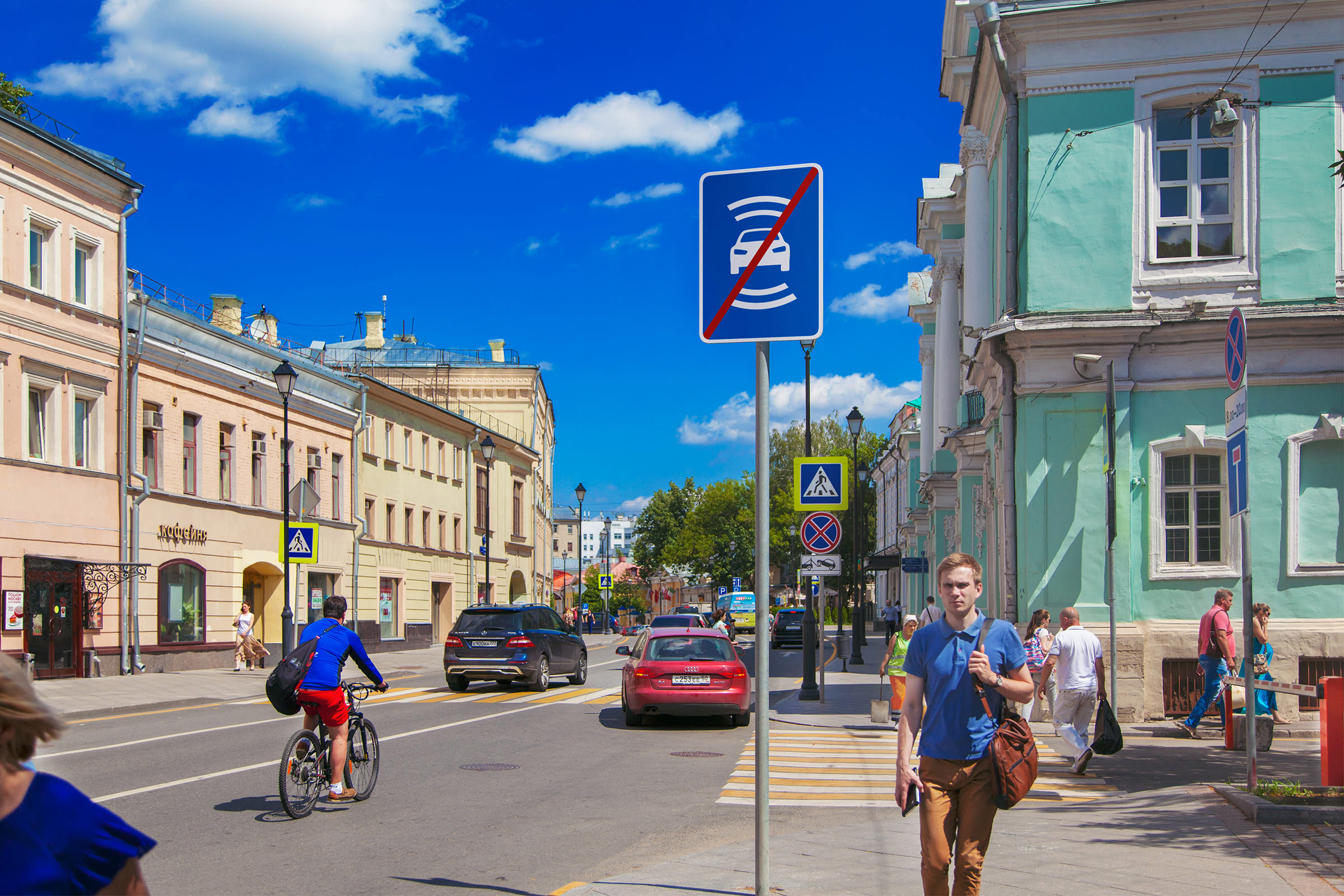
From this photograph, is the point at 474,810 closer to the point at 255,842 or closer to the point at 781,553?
the point at 255,842

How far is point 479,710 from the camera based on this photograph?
66.2 ft

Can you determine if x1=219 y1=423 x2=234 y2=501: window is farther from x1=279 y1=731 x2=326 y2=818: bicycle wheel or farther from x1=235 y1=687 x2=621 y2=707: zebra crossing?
x1=279 y1=731 x2=326 y2=818: bicycle wheel

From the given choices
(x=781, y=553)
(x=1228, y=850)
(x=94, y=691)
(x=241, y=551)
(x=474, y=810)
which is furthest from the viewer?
(x=781, y=553)

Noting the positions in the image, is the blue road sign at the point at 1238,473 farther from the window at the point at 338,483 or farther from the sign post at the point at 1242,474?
the window at the point at 338,483

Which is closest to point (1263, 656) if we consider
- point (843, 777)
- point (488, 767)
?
point (843, 777)

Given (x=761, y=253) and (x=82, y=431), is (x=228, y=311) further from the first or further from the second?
(x=761, y=253)

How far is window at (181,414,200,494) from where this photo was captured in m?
32.4

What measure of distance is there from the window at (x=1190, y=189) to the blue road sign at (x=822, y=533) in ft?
21.7

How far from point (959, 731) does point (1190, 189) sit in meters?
15.6

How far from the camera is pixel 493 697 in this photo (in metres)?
23.5

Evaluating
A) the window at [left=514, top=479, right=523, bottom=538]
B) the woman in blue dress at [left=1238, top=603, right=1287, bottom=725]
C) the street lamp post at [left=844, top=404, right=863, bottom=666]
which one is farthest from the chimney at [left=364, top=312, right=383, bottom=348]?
the woman in blue dress at [left=1238, top=603, right=1287, bottom=725]

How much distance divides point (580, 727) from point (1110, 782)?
7.93 m

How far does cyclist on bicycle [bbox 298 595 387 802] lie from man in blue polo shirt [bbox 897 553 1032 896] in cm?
557

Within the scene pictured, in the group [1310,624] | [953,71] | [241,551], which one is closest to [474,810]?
[1310,624]
